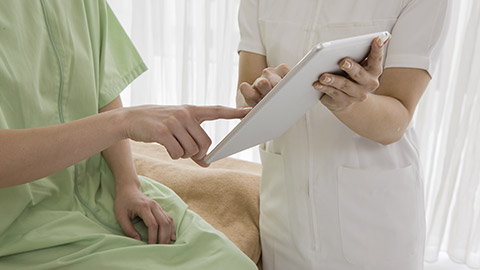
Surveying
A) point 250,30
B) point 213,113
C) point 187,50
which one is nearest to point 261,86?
point 213,113

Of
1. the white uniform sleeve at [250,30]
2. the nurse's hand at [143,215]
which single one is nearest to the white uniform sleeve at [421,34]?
the white uniform sleeve at [250,30]

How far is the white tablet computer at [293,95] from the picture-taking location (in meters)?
0.63

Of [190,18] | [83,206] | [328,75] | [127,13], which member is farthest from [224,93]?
[328,75]

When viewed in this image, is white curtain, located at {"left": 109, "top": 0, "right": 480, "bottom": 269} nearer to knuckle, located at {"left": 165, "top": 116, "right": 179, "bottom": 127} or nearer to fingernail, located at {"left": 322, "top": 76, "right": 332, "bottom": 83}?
fingernail, located at {"left": 322, "top": 76, "right": 332, "bottom": 83}

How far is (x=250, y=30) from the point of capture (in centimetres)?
124

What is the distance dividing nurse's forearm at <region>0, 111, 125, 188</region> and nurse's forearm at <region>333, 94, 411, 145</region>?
1.59 feet

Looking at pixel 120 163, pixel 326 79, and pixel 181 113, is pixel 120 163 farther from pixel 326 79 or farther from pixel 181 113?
pixel 326 79

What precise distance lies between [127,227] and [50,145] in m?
0.29

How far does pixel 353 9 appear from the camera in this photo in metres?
1.08

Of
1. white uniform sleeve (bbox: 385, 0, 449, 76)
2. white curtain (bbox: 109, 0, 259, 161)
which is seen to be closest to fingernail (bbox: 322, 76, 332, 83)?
white uniform sleeve (bbox: 385, 0, 449, 76)

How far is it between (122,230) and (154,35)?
2.04 m

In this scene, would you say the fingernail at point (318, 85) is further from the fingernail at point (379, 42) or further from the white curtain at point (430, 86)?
the white curtain at point (430, 86)

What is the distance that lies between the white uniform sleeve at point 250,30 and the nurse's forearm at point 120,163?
0.41m

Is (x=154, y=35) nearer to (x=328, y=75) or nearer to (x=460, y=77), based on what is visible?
(x=460, y=77)
